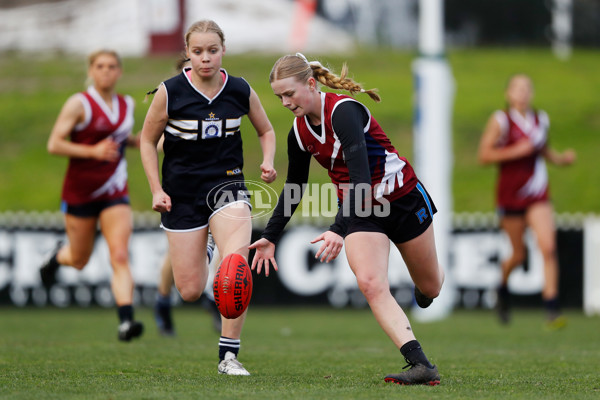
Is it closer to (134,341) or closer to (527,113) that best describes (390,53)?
(527,113)

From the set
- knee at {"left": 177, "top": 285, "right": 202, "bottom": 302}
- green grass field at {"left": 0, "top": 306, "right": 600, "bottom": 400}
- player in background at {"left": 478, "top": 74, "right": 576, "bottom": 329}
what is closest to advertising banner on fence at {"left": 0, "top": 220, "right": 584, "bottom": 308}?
green grass field at {"left": 0, "top": 306, "right": 600, "bottom": 400}

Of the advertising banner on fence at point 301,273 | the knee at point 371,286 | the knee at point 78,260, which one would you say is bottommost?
the advertising banner on fence at point 301,273

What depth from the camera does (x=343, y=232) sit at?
4855 mm

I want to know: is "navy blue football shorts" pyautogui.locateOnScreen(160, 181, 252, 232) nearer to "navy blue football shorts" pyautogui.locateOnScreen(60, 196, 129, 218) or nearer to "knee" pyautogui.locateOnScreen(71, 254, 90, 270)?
"navy blue football shorts" pyautogui.locateOnScreen(60, 196, 129, 218)

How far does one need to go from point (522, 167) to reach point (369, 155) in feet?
18.6

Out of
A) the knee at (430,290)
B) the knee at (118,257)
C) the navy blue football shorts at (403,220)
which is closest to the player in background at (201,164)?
the navy blue football shorts at (403,220)

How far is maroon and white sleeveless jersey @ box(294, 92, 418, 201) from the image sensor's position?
508cm

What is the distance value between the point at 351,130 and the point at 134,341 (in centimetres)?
368

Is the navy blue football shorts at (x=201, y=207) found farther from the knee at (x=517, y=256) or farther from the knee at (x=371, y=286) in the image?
→ the knee at (x=517, y=256)

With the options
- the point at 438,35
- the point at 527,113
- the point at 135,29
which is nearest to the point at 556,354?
the point at 527,113

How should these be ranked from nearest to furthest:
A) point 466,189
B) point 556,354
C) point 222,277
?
point 222,277
point 556,354
point 466,189

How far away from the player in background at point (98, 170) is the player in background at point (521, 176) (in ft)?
14.3

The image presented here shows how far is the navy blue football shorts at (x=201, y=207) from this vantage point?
5.65 m

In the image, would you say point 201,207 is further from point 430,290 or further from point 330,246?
point 430,290
